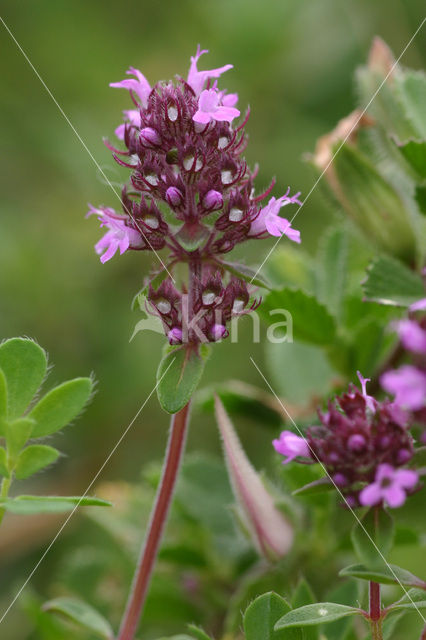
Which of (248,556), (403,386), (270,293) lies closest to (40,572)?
(248,556)

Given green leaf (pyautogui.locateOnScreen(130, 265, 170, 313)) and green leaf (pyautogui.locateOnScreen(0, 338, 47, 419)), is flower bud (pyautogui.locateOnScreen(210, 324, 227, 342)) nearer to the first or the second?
green leaf (pyautogui.locateOnScreen(130, 265, 170, 313))

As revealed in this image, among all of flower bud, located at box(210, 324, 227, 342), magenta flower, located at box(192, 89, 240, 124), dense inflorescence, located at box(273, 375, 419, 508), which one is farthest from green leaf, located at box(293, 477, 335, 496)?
magenta flower, located at box(192, 89, 240, 124)

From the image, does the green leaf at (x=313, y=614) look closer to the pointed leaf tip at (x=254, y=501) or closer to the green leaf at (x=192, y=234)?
the pointed leaf tip at (x=254, y=501)

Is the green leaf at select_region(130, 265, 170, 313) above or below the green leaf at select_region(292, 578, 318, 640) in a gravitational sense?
above

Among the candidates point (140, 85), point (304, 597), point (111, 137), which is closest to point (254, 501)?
point (304, 597)

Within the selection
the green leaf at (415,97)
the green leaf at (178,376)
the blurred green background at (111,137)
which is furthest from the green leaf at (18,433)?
the blurred green background at (111,137)

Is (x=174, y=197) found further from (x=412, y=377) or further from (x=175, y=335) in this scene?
(x=412, y=377)
